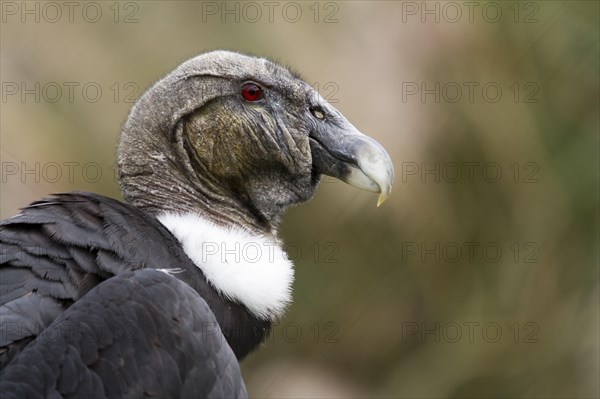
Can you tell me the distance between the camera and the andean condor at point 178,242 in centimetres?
364

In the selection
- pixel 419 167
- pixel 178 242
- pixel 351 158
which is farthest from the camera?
pixel 419 167

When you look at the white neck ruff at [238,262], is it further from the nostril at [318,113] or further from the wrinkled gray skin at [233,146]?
the nostril at [318,113]

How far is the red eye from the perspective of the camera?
15.6ft

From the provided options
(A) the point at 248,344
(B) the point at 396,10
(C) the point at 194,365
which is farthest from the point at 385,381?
(C) the point at 194,365

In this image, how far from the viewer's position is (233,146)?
186 inches

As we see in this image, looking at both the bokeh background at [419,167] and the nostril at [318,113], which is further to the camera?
the bokeh background at [419,167]

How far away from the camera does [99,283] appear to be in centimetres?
385

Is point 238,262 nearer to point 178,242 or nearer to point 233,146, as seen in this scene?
point 178,242

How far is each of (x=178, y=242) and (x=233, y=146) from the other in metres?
0.65

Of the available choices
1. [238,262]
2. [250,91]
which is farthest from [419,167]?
[238,262]

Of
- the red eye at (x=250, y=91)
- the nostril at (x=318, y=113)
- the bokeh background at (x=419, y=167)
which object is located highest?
the red eye at (x=250, y=91)

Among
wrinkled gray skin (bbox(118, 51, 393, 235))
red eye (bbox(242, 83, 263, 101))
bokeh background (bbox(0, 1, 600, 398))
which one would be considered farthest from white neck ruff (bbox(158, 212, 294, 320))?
bokeh background (bbox(0, 1, 600, 398))

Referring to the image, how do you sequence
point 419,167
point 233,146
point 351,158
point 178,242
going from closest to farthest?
point 178,242, point 351,158, point 233,146, point 419,167

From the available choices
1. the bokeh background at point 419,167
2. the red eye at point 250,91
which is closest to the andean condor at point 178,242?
the red eye at point 250,91
